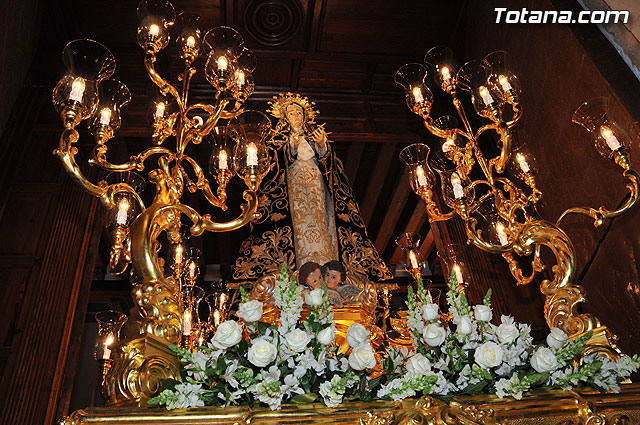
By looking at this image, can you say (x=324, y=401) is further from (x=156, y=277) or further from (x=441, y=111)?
(x=441, y=111)

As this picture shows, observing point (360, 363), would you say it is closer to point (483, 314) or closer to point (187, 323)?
point (483, 314)

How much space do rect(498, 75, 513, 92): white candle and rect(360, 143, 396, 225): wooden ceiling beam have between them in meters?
3.61

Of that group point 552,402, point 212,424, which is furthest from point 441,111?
point 212,424

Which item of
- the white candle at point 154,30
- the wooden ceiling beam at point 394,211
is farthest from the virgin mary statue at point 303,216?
the wooden ceiling beam at point 394,211

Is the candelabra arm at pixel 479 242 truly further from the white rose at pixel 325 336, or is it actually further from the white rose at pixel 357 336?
the white rose at pixel 325 336

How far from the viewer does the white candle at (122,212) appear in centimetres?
315

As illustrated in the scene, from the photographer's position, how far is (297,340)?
150 cm

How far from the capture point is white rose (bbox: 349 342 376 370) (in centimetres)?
149

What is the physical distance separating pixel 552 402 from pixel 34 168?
539 centimetres

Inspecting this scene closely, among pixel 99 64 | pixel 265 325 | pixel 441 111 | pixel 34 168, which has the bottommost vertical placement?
pixel 265 325

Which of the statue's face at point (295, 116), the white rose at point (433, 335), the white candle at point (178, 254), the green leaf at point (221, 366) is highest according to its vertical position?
the statue's face at point (295, 116)

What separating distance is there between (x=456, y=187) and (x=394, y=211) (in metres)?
5.35

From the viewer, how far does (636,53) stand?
3443mm

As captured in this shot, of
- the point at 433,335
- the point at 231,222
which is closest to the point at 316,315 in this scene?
the point at 433,335
